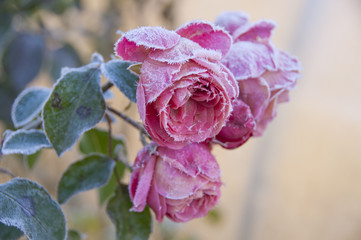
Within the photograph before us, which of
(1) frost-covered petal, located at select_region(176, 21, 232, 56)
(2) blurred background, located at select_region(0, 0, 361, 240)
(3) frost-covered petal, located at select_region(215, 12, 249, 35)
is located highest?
(3) frost-covered petal, located at select_region(215, 12, 249, 35)

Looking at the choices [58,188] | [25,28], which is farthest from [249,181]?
[58,188]

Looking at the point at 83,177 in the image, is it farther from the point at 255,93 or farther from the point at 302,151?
the point at 302,151

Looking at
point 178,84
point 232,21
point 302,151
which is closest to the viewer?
point 178,84

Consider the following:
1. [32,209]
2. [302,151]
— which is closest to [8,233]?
[32,209]

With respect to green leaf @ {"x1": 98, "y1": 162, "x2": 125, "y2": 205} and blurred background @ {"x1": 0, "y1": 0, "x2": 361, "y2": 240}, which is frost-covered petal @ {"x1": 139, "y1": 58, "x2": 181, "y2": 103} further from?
blurred background @ {"x1": 0, "y1": 0, "x2": 361, "y2": 240}

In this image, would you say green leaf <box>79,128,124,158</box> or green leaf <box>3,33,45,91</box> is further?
green leaf <box>3,33,45,91</box>

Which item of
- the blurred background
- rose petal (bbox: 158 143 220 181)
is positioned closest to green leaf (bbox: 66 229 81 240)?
rose petal (bbox: 158 143 220 181)
